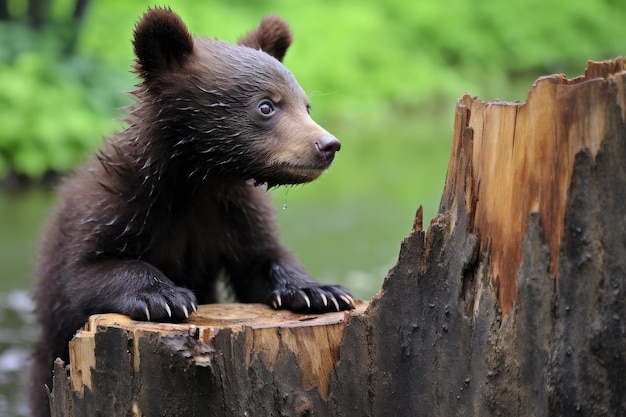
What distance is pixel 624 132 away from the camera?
306 centimetres

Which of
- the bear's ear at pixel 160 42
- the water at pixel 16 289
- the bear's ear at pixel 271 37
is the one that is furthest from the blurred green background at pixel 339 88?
the bear's ear at pixel 160 42

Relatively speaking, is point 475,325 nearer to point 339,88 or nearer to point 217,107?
point 217,107

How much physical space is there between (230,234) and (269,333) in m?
1.36

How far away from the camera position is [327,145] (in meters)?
4.27

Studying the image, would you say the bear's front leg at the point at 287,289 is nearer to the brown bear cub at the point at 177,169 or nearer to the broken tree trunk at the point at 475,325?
the brown bear cub at the point at 177,169

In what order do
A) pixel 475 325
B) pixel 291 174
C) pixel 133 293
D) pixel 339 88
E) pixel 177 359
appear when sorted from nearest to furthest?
pixel 475 325
pixel 177 359
pixel 133 293
pixel 291 174
pixel 339 88

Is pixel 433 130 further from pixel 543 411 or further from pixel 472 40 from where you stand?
pixel 543 411

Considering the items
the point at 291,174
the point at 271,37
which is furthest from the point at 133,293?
the point at 271,37

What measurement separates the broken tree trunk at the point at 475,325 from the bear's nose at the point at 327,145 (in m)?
0.80

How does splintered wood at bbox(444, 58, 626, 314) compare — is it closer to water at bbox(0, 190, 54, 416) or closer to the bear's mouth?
the bear's mouth

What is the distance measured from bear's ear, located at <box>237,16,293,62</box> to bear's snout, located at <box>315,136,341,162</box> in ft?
3.04

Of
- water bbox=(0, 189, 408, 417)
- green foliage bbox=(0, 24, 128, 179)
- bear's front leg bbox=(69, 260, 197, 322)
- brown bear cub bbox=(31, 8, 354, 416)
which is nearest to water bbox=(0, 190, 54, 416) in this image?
water bbox=(0, 189, 408, 417)

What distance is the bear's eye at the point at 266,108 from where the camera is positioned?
4504 millimetres

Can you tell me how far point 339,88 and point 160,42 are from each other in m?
19.0
